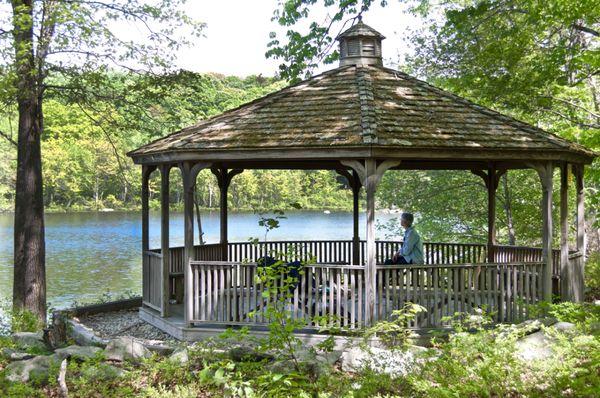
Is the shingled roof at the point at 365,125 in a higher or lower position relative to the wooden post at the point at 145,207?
higher

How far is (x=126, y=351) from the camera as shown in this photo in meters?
7.41

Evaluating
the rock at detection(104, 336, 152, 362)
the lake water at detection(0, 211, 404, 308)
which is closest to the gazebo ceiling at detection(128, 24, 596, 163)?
the lake water at detection(0, 211, 404, 308)

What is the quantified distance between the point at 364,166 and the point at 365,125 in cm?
64

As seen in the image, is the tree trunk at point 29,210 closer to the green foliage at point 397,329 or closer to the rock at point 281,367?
the green foliage at point 397,329

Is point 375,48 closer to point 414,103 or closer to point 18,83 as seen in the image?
point 414,103

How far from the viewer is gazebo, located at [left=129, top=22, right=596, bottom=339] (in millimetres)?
9000

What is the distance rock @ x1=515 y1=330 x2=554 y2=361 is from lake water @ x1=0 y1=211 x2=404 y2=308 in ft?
11.3

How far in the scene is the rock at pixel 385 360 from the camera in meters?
6.36

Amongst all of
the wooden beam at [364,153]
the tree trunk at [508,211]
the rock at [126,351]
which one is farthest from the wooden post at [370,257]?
the tree trunk at [508,211]

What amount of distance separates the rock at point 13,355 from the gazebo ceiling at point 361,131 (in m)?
3.50

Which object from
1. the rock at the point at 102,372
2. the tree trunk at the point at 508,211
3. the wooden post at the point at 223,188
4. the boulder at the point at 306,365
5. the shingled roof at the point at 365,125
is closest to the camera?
the boulder at the point at 306,365

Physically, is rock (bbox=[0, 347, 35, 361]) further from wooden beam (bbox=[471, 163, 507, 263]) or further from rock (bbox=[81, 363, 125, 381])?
wooden beam (bbox=[471, 163, 507, 263])

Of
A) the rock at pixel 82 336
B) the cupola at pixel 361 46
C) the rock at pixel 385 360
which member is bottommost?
the rock at pixel 82 336

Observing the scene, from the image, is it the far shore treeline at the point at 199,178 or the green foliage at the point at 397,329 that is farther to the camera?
the far shore treeline at the point at 199,178
